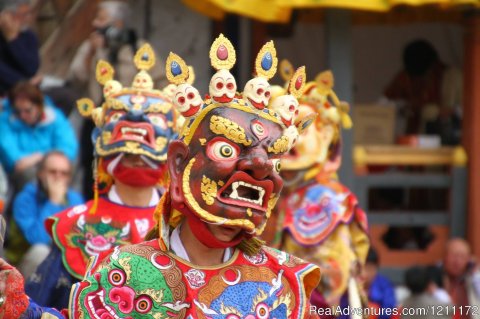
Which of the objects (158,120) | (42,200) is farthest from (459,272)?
(158,120)

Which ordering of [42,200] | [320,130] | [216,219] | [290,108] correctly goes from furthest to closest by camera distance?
[42,200] → [320,130] → [290,108] → [216,219]

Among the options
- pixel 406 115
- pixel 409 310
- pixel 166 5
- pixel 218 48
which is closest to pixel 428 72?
pixel 406 115

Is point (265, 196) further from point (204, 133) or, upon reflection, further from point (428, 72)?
point (428, 72)

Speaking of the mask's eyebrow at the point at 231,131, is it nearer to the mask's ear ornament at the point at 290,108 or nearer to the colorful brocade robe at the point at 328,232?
the mask's ear ornament at the point at 290,108

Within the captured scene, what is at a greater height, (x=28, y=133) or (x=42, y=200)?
(x=28, y=133)

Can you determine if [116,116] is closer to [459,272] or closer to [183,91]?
[183,91]

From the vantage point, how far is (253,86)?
5.43 meters

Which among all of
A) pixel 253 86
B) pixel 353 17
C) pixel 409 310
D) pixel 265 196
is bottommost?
pixel 409 310

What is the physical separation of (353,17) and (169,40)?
141 cm

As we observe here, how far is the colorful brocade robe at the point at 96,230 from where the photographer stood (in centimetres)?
708

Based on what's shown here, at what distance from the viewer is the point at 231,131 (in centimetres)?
532

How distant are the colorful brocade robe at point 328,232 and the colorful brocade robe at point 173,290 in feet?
7.33

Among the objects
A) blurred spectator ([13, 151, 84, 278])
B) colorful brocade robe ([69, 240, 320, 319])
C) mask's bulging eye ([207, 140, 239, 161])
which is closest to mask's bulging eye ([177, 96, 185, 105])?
mask's bulging eye ([207, 140, 239, 161])

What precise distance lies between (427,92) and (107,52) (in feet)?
8.70
